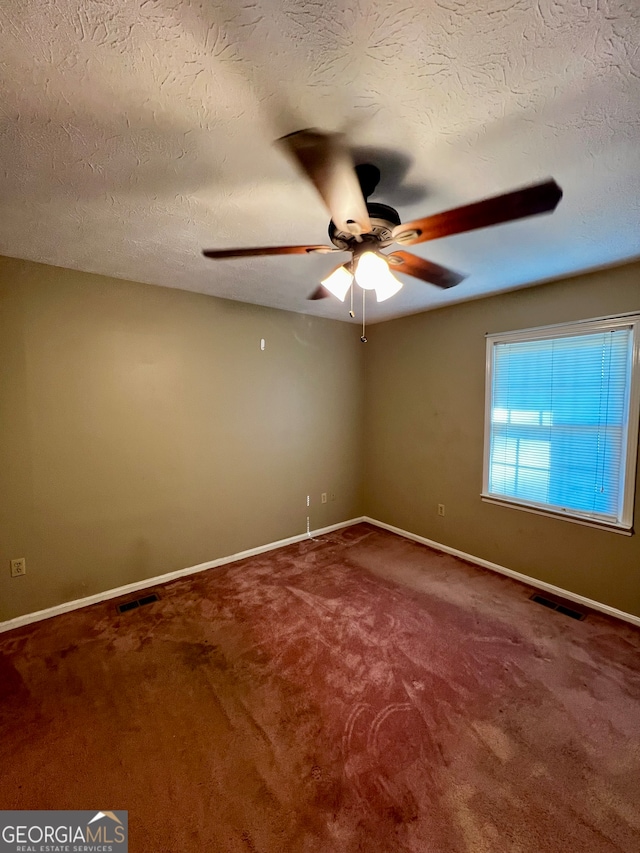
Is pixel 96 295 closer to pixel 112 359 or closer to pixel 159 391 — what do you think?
pixel 112 359

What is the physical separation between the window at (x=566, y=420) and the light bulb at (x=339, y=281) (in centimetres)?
189

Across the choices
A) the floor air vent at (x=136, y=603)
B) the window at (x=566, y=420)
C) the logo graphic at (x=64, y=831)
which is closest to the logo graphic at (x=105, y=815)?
the logo graphic at (x=64, y=831)

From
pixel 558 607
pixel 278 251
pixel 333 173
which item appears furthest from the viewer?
pixel 558 607

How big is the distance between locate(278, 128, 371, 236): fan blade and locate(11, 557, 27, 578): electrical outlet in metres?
2.88

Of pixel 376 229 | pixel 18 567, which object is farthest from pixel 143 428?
pixel 376 229

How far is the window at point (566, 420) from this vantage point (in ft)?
7.97

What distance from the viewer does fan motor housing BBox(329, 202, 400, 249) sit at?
1369mm

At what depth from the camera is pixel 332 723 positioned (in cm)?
165

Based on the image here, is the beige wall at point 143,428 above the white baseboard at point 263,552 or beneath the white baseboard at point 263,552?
above

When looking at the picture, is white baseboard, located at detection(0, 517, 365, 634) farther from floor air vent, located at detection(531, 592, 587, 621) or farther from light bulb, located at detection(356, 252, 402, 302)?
light bulb, located at detection(356, 252, 402, 302)

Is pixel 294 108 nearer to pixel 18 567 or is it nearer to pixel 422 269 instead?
pixel 422 269

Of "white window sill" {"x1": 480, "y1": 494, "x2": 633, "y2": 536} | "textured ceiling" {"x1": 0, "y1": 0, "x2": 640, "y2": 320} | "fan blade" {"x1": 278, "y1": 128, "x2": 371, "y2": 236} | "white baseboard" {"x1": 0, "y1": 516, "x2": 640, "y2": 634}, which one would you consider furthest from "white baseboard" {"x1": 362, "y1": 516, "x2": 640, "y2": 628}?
"fan blade" {"x1": 278, "y1": 128, "x2": 371, "y2": 236}

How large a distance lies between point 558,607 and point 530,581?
32cm

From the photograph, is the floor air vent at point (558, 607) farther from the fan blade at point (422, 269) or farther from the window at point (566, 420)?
the fan blade at point (422, 269)
